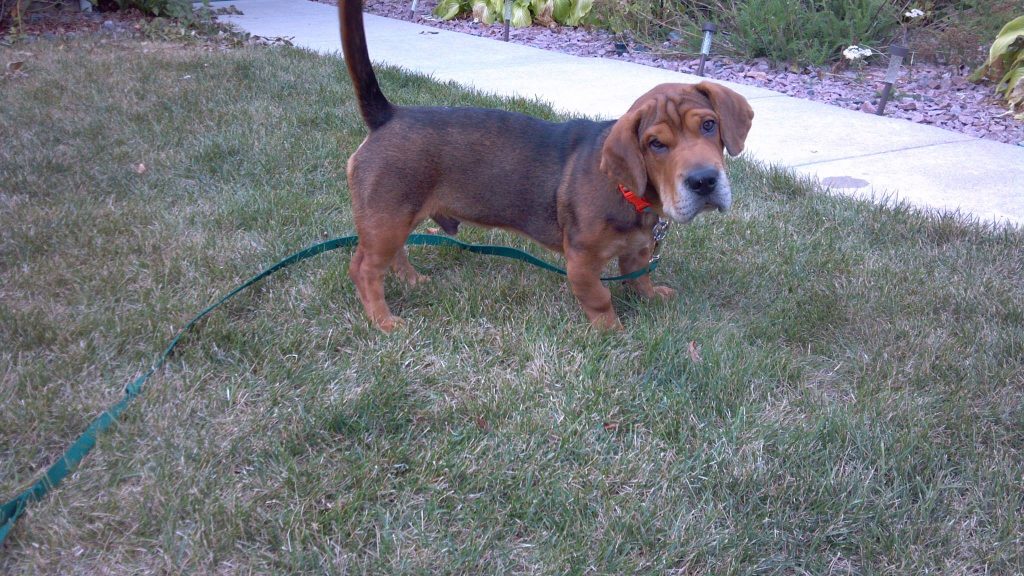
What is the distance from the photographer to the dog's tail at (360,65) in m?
2.96

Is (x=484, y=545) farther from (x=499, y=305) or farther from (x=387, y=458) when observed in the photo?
(x=499, y=305)

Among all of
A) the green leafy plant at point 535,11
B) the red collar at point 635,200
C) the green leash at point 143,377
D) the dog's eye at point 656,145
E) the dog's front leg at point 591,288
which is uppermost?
the green leafy plant at point 535,11

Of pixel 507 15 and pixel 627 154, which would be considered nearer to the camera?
pixel 627 154

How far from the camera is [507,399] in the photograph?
2.82 m

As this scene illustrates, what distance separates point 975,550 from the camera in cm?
217

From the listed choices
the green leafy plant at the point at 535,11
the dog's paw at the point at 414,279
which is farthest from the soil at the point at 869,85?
the dog's paw at the point at 414,279

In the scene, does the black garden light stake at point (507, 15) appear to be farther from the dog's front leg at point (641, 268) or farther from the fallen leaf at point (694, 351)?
the fallen leaf at point (694, 351)

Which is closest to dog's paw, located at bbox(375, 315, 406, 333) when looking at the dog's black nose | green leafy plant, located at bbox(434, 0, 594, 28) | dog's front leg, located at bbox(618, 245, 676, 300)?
dog's front leg, located at bbox(618, 245, 676, 300)

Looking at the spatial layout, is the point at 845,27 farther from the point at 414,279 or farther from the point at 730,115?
the point at 414,279

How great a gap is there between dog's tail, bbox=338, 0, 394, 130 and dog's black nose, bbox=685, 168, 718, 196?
1.38 metres

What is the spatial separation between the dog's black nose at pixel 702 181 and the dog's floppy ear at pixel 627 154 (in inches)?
9.2

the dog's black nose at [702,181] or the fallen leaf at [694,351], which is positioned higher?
the dog's black nose at [702,181]

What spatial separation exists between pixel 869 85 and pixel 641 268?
18.4 ft

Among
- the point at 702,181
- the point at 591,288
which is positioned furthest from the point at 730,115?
the point at 591,288
